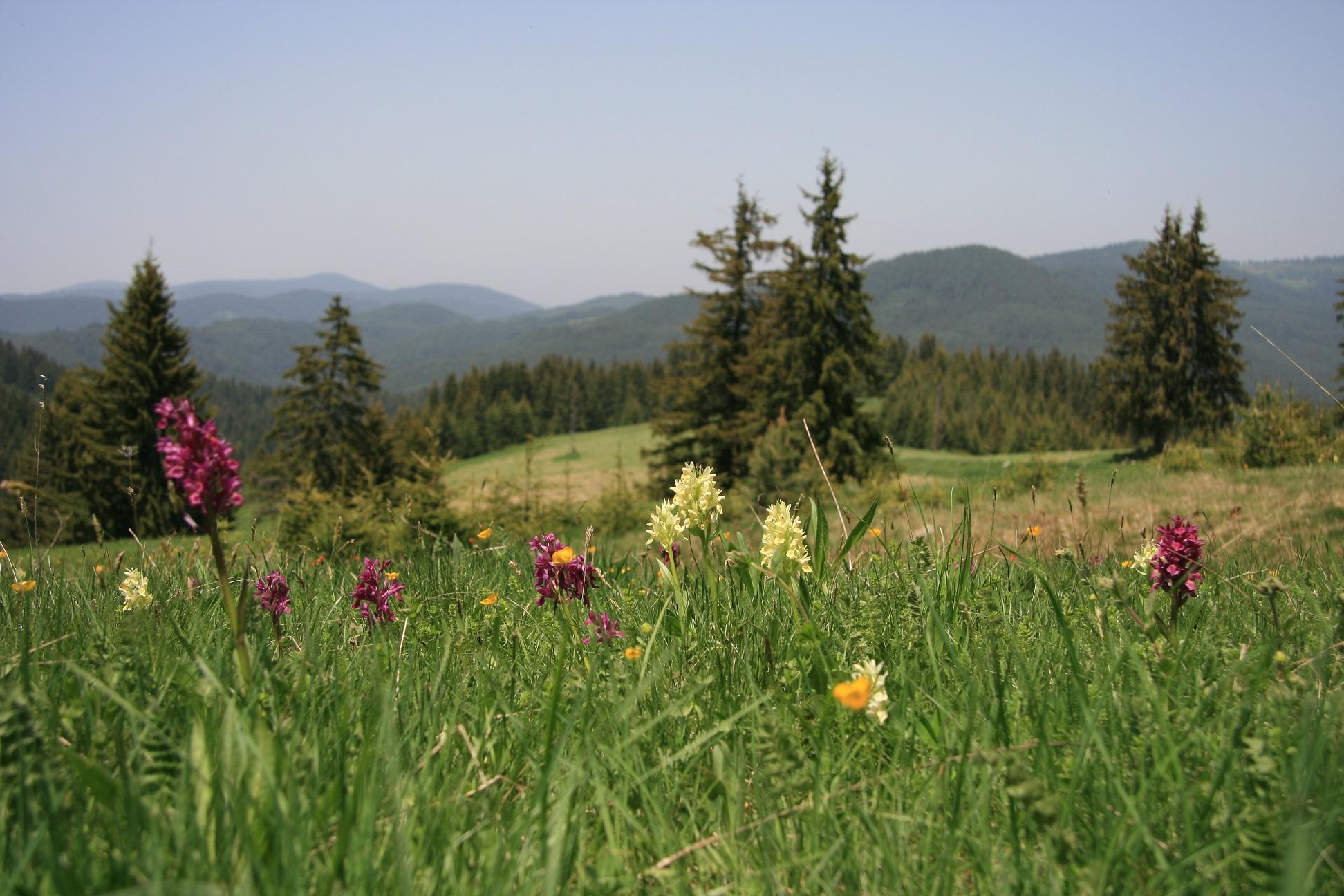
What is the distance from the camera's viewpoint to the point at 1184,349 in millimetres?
45312

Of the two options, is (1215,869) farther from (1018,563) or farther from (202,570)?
(202,570)

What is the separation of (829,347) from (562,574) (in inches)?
1373

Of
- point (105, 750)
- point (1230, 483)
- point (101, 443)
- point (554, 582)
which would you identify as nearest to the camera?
point (105, 750)

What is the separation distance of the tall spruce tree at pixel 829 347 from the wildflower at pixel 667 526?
107 feet

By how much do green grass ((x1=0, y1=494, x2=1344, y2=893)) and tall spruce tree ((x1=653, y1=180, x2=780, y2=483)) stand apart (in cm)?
3640

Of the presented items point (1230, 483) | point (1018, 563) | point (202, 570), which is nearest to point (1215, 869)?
point (1018, 563)

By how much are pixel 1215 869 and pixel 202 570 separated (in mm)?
3728

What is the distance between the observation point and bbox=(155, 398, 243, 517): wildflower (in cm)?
153

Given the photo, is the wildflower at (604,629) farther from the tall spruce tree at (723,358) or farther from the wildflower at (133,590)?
the tall spruce tree at (723,358)

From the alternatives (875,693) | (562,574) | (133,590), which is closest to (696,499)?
(562,574)

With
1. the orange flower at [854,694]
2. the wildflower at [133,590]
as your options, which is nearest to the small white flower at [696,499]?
the orange flower at [854,694]

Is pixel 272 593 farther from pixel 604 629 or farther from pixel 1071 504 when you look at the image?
pixel 1071 504

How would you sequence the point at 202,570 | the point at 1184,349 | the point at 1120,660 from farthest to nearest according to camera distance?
1. the point at 1184,349
2. the point at 202,570
3. the point at 1120,660

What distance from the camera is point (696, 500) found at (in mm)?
2682
